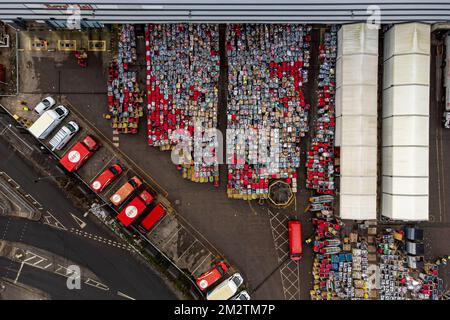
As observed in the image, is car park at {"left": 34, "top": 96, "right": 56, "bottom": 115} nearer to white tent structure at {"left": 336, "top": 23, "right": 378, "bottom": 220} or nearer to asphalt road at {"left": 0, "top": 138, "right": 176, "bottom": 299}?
asphalt road at {"left": 0, "top": 138, "right": 176, "bottom": 299}

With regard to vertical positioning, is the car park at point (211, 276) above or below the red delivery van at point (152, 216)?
below

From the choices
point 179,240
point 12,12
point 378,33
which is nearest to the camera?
point 12,12

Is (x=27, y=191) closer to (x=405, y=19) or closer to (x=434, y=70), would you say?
(x=405, y=19)

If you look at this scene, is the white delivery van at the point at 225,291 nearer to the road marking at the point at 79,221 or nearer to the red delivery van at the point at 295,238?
the red delivery van at the point at 295,238

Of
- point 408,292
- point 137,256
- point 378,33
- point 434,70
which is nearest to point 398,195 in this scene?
point 408,292

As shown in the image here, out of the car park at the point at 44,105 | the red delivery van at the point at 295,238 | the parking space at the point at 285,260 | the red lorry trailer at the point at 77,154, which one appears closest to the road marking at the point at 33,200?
the red lorry trailer at the point at 77,154

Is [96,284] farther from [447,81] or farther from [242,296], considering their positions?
[447,81]
